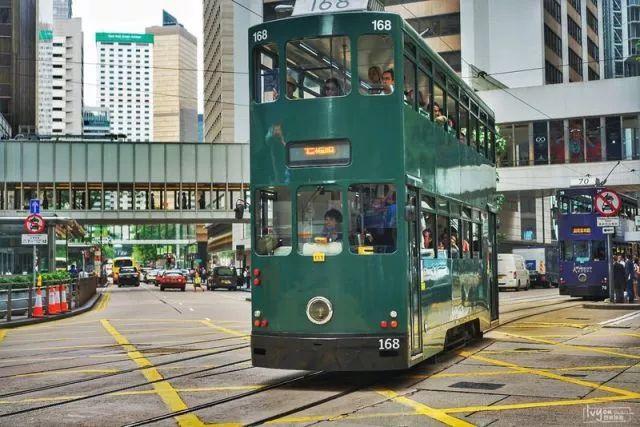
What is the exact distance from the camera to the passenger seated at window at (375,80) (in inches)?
397

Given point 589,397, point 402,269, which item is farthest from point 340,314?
point 589,397

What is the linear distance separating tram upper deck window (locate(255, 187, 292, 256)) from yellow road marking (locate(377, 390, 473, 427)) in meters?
1.95

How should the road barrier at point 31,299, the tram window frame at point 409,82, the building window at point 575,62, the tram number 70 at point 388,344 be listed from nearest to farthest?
the tram number 70 at point 388,344 → the tram window frame at point 409,82 → the road barrier at point 31,299 → the building window at point 575,62

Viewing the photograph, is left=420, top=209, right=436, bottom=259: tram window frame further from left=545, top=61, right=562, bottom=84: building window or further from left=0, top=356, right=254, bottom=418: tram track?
left=545, top=61, right=562, bottom=84: building window

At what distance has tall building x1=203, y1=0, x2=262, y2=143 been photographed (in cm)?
9831

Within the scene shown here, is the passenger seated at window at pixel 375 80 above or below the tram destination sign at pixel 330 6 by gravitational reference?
below

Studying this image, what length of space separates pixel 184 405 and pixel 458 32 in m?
69.0

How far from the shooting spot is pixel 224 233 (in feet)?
393

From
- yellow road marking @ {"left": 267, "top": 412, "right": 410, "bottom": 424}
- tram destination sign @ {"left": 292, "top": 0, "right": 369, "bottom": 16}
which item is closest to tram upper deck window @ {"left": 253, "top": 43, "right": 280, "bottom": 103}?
tram destination sign @ {"left": 292, "top": 0, "right": 369, "bottom": 16}

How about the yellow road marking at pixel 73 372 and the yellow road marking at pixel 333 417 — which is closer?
the yellow road marking at pixel 333 417

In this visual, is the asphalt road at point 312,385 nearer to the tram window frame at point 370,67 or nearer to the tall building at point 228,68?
the tram window frame at point 370,67

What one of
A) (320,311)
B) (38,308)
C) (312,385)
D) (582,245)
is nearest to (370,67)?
(320,311)

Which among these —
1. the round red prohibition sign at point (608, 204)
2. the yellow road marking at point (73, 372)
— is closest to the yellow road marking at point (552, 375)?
the yellow road marking at point (73, 372)

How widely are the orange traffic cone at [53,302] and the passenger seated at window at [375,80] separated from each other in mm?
19091
